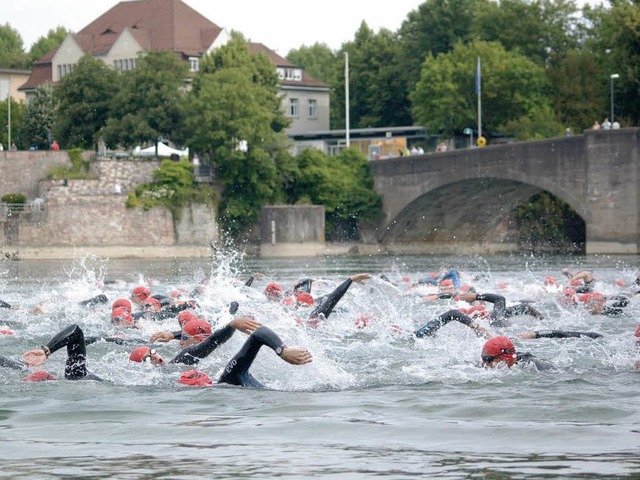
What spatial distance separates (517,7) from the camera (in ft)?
271

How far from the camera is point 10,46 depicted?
137 meters

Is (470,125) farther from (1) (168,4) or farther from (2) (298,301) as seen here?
(2) (298,301)

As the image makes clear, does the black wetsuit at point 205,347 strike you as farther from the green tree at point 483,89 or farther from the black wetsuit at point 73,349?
the green tree at point 483,89

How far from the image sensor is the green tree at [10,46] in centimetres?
11964

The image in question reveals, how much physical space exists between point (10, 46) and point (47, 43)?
12847 millimetres

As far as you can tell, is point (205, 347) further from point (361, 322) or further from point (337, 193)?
point (337, 193)

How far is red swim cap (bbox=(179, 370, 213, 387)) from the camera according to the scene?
16688mm

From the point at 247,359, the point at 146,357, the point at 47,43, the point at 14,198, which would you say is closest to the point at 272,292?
the point at 146,357

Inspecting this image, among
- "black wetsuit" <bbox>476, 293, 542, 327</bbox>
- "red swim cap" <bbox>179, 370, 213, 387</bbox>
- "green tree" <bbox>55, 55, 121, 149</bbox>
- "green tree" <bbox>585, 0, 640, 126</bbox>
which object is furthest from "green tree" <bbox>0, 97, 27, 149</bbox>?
"red swim cap" <bbox>179, 370, 213, 387</bbox>

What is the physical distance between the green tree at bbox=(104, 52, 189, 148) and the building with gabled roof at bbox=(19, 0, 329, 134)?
54.8 ft

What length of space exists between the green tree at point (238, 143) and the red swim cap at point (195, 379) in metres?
46.8

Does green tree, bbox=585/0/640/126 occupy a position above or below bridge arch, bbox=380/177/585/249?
above

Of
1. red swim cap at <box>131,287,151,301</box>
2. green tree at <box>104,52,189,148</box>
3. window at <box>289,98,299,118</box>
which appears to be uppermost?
window at <box>289,98,299,118</box>

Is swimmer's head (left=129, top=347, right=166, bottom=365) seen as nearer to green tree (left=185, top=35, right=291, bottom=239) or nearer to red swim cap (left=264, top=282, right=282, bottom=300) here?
red swim cap (left=264, top=282, right=282, bottom=300)
